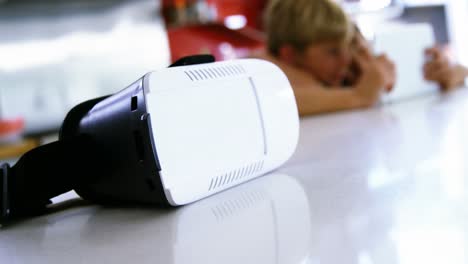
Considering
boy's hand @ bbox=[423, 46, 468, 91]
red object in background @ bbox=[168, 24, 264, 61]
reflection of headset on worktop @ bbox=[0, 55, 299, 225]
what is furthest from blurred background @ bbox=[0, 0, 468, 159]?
reflection of headset on worktop @ bbox=[0, 55, 299, 225]

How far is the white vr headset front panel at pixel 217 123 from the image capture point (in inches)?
17.7

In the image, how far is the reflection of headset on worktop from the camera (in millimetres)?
448

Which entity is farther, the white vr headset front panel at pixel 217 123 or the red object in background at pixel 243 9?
the red object in background at pixel 243 9

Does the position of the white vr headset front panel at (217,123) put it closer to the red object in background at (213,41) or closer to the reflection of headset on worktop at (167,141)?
the reflection of headset on worktop at (167,141)

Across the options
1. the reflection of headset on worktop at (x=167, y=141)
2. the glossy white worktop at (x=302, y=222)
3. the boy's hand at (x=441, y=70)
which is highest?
the reflection of headset on worktop at (x=167, y=141)

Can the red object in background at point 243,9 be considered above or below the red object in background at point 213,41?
above

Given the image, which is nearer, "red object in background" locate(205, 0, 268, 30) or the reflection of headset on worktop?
the reflection of headset on worktop

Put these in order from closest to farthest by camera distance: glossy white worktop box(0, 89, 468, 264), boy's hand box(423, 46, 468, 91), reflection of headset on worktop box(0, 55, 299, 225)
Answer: glossy white worktop box(0, 89, 468, 264) < reflection of headset on worktop box(0, 55, 299, 225) < boy's hand box(423, 46, 468, 91)

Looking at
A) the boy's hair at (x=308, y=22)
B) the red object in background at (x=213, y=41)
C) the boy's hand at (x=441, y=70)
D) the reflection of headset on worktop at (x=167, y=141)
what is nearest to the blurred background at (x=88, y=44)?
the red object in background at (x=213, y=41)

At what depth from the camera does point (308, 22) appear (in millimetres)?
1691

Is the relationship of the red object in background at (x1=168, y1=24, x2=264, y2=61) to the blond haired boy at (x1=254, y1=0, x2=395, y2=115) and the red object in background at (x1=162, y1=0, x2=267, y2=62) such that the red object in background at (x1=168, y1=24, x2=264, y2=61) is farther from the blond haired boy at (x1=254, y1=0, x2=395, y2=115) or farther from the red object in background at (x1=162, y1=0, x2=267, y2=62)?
the blond haired boy at (x1=254, y1=0, x2=395, y2=115)

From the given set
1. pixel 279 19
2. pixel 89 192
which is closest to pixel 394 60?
pixel 279 19

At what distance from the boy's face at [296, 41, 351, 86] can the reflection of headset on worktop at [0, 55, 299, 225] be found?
117 cm

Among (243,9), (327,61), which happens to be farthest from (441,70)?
(243,9)
